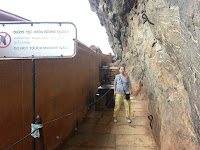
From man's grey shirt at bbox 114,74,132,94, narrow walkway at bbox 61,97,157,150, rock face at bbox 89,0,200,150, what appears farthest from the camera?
man's grey shirt at bbox 114,74,132,94

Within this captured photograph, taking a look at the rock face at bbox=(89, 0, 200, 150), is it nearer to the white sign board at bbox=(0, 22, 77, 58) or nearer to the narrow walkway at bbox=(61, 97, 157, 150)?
the narrow walkway at bbox=(61, 97, 157, 150)

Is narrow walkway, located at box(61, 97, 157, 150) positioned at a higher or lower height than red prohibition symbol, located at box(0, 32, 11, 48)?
lower

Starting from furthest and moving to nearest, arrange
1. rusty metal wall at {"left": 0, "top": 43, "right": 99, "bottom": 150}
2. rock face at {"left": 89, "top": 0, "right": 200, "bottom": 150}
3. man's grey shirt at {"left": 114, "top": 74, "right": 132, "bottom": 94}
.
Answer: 1. man's grey shirt at {"left": 114, "top": 74, "right": 132, "bottom": 94}
2. rusty metal wall at {"left": 0, "top": 43, "right": 99, "bottom": 150}
3. rock face at {"left": 89, "top": 0, "right": 200, "bottom": 150}

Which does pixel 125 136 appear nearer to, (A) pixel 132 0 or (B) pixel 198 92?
(B) pixel 198 92

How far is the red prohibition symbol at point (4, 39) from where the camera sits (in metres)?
1.60

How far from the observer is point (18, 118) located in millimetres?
2109

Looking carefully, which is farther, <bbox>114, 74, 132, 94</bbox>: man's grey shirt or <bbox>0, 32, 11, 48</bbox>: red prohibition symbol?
<bbox>114, 74, 132, 94</bbox>: man's grey shirt

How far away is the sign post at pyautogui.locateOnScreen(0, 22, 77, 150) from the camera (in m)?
1.62

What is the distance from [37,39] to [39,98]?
4.11ft

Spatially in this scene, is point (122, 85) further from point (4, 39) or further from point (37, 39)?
point (4, 39)

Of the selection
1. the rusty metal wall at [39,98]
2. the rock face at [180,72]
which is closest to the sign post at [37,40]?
the rusty metal wall at [39,98]

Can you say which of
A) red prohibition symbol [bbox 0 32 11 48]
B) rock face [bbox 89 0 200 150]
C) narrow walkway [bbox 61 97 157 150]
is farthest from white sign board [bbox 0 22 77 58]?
narrow walkway [bbox 61 97 157 150]

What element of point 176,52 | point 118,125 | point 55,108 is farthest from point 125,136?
point 176,52

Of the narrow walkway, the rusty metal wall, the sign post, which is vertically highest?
the sign post
